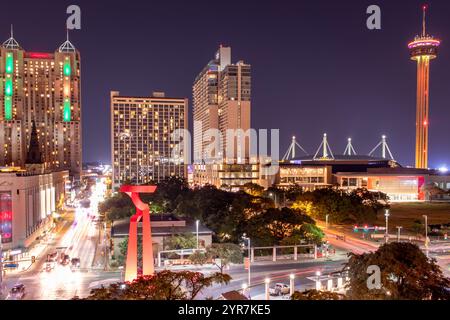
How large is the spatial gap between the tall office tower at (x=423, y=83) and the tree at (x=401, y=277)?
91.9 m

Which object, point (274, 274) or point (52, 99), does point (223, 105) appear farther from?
point (274, 274)

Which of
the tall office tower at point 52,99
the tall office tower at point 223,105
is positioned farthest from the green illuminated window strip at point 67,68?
the tall office tower at point 223,105

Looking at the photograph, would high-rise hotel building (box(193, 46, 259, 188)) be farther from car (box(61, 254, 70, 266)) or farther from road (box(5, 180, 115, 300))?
car (box(61, 254, 70, 266))

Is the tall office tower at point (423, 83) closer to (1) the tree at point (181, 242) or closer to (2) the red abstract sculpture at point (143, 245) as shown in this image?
(1) the tree at point (181, 242)

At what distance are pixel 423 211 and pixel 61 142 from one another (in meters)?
85.6

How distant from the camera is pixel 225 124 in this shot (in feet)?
337

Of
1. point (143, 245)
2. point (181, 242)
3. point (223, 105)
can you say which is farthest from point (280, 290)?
point (223, 105)

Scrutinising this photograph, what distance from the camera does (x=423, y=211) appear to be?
5716 cm

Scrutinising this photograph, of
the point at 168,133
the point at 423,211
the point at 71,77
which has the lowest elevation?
the point at 423,211

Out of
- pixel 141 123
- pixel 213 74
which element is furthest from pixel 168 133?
pixel 213 74

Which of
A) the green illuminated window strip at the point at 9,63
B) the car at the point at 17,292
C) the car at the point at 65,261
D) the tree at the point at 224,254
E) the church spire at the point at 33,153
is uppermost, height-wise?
the green illuminated window strip at the point at 9,63

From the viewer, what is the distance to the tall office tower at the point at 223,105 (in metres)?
98.6
